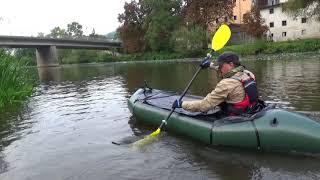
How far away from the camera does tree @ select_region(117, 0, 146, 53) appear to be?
60.4 m

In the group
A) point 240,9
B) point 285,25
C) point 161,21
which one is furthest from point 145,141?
point 240,9

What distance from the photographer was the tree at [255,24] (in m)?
45.2

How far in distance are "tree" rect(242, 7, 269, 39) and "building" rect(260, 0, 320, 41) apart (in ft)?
12.3

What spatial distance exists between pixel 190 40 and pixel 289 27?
12695 mm

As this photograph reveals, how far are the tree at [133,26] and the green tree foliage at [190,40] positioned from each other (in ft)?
33.5

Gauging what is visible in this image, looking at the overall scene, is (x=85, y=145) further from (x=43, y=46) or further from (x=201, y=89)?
(x=43, y=46)

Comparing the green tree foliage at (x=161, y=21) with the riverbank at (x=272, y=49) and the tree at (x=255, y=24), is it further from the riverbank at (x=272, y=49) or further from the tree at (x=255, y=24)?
the tree at (x=255, y=24)

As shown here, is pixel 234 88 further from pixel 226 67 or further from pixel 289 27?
pixel 289 27

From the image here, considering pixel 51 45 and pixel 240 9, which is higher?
pixel 240 9

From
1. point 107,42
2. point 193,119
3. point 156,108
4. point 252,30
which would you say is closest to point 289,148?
point 193,119

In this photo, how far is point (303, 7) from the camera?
3662cm

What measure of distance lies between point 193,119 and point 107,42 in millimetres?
60649

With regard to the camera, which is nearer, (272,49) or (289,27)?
(272,49)

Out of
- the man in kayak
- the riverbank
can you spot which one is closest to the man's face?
the man in kayak
